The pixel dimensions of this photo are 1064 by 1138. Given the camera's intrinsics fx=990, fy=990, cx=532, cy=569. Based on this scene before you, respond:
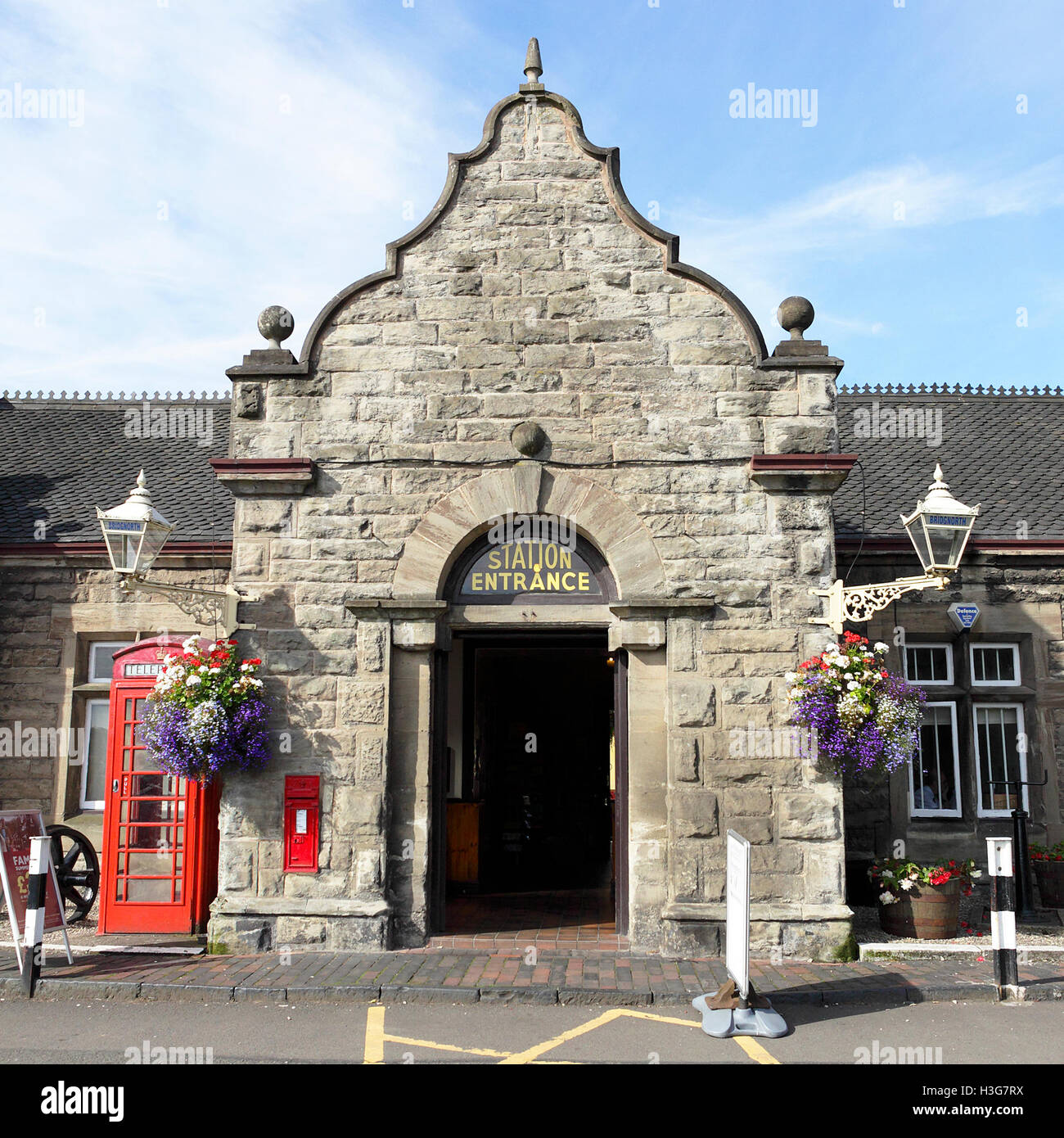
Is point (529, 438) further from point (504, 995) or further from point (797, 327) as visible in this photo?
point (504, 995)

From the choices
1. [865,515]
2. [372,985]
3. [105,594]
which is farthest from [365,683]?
[865,515]

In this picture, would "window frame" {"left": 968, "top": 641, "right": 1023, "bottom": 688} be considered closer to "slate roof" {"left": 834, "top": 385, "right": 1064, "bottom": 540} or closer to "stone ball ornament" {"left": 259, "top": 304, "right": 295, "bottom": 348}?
"slate roof" {"left": 834, "top": 385, "right": 1064, "bottom": 540}

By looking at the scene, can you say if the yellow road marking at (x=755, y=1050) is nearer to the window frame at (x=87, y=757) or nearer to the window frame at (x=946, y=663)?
the window frame at (x=946, y=663)

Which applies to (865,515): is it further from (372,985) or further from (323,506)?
(372,985)

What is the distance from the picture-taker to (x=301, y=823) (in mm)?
8750

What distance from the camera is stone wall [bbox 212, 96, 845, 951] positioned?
28.2ft

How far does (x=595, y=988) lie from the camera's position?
738 centimetres

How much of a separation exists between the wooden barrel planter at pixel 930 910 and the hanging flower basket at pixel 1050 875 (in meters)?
2.12

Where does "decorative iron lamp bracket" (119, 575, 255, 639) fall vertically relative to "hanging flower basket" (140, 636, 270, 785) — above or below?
above

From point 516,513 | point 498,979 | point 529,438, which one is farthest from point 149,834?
point 529,438

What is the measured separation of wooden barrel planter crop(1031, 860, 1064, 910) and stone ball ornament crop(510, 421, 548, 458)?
7040mm

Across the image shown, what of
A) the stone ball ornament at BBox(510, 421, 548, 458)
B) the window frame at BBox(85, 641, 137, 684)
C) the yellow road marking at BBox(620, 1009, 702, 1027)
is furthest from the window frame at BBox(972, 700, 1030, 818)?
the window frame at BBox(85, 641, 137, 684)

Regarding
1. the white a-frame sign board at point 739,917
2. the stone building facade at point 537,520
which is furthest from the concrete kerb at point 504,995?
the stone building facade at point 537,520
